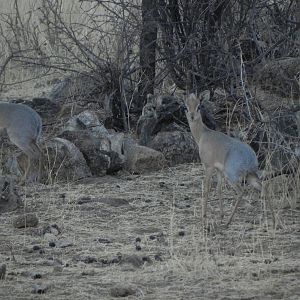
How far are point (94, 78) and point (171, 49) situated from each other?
0.99 m

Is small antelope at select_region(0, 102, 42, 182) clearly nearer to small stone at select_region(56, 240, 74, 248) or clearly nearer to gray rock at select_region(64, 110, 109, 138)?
gray rock at select_region(64, 110, 109, 138)

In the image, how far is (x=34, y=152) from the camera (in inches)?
356

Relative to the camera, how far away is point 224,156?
7152mm

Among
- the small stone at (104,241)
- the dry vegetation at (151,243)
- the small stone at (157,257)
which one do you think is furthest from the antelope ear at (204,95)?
the small stone at (157,257)

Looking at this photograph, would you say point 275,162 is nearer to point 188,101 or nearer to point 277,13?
point 188,101

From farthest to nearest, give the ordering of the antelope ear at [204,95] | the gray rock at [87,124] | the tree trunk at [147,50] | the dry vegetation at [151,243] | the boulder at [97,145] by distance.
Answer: the tree trunk at [147,50]
the gray rock at [87,124]
the boulder at [97,145]
the antelope ear at [204,95]
the dry vegetation at [151,243]

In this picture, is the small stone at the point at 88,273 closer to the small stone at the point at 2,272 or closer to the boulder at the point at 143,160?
the small stone at the point at 2,272

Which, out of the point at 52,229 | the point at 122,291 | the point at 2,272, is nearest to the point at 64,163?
the point at 52,229

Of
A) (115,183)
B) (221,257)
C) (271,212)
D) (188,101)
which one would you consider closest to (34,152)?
(115,183)

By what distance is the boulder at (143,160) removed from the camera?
9.16 m

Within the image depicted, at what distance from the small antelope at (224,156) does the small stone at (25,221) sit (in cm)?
134

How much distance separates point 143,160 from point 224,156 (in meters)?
2.14

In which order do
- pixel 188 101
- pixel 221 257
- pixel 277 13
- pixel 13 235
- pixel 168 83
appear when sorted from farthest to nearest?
pixel 168 83 → pixel 277 13 → pixel 188 101 → pixel 13 235 → pixel 221 257

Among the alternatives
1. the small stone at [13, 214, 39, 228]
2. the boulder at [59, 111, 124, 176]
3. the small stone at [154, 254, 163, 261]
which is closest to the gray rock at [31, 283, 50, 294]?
the small stone at [154, 254, 163, 261]
